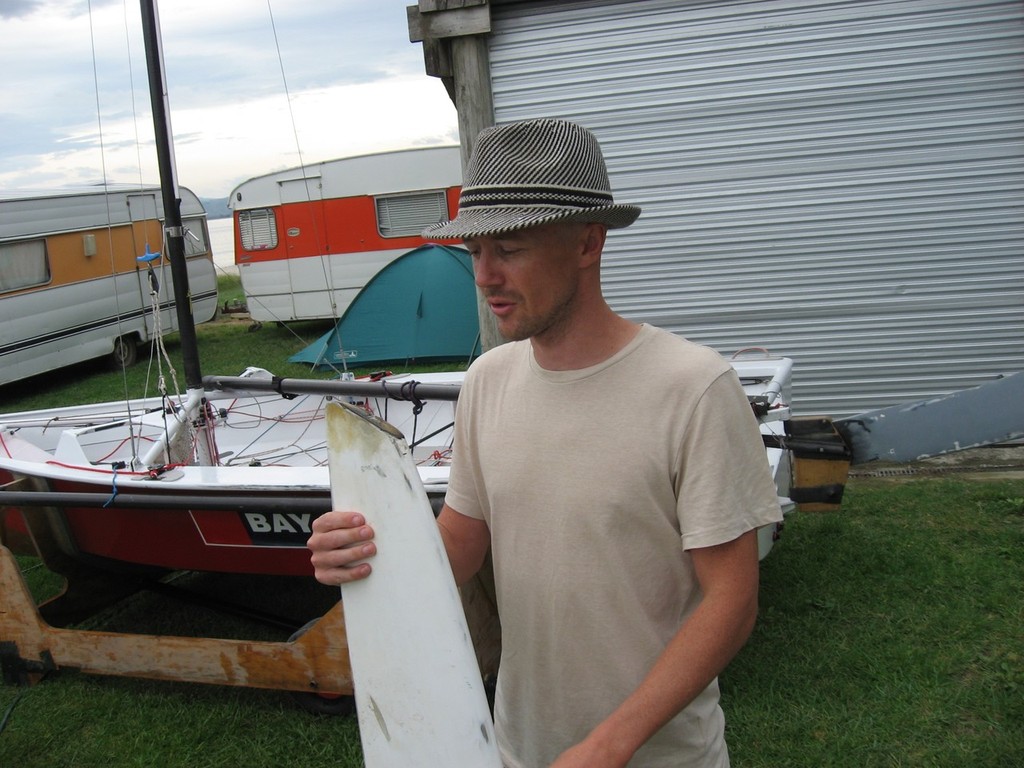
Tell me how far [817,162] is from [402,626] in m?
6.44

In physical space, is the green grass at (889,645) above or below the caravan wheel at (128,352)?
below

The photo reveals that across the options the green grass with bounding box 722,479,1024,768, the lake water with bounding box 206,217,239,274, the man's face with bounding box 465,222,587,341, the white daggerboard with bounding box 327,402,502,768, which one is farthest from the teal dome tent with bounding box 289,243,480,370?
the man's face with bounding box 465,222,587,341

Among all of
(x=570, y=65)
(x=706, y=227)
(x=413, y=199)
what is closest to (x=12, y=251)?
(x=413, y=199)

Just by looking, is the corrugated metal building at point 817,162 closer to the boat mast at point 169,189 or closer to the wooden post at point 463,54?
the wooden post at point 463,54

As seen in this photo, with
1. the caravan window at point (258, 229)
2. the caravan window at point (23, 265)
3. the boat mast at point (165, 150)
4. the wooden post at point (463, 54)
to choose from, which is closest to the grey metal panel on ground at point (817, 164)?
the wooden post at point (463, 54)

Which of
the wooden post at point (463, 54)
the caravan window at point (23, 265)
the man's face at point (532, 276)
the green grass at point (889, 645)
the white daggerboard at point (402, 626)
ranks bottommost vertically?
the green grass at point (889, 645)

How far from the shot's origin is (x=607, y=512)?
150 cm

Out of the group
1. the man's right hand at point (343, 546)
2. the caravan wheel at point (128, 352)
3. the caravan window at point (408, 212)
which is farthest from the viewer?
the caravan wheel at point (128, 352)

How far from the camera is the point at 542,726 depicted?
1.70m

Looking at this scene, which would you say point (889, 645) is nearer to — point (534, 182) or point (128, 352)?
point (534, 182)

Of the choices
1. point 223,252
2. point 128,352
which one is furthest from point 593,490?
point 223,252

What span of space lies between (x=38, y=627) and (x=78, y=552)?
2.11 ft

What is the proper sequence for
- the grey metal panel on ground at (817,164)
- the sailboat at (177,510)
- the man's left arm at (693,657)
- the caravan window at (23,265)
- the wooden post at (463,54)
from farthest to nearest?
the caravan window at (23,265)
the grey metal panel on ground at (817,164)
the wooden post at (463,54)
the sailboat at (177,510)
the man's left arm at (693,657)

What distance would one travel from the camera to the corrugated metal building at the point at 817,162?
681 centimetres
